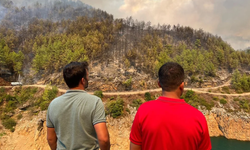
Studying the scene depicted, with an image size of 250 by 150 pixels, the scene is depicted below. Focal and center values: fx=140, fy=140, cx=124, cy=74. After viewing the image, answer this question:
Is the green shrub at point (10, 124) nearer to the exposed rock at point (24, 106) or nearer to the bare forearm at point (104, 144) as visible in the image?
the exposed rock at point (24, 106)

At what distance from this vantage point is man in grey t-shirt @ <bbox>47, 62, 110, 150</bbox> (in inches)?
101

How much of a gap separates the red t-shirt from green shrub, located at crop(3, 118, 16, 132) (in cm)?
2936

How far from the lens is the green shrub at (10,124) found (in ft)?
76.4

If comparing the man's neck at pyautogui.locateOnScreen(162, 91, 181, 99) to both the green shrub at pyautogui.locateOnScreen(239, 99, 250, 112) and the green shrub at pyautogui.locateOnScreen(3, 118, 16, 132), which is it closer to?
the green shrub at pyautogui.locateOnScreen(3, 118, 16, 132)

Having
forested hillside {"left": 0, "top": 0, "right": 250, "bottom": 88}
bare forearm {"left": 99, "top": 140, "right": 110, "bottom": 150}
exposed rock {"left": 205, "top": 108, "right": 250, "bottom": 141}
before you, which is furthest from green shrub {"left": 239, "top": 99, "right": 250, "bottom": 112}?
bare forearm {"left": 99, "top": 140, "right": 110, "bottom": 150}

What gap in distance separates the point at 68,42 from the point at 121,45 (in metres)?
18.7

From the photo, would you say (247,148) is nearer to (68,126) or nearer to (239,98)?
(239,98)

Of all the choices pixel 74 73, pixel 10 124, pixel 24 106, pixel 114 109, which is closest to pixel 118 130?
pixel 114 109

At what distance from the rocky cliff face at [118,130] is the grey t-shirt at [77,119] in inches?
905

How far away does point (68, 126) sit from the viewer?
2.68m

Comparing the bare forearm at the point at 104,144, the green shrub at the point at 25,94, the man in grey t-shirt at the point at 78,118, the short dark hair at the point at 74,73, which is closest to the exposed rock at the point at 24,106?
the green shrub at the point at 25,94

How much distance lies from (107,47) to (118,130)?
32.1m

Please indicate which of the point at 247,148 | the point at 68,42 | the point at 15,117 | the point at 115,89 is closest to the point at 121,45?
the point at 68,42

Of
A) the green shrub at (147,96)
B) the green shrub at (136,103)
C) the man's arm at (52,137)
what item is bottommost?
the green shrub at (136,103)
